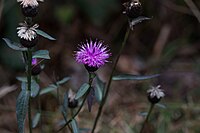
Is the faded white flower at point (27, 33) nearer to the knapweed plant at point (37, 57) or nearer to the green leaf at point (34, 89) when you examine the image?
the knapweed plant at point (37, 57)

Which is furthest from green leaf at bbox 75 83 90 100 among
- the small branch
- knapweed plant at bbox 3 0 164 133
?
the small branch

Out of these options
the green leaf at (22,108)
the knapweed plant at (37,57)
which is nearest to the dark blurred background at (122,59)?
the knapweed plant at (37,57)

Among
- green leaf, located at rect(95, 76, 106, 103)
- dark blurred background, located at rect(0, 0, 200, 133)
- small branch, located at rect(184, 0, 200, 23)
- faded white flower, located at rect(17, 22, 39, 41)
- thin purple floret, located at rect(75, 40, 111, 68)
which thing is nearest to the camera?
faded white flower, located at rect(17, 22, 39, 41)

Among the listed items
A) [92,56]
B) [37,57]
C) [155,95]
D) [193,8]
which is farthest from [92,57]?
[193,8]

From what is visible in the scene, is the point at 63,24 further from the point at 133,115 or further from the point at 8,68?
the point at 133,115

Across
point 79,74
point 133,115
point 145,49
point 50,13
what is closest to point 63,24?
point 50,13

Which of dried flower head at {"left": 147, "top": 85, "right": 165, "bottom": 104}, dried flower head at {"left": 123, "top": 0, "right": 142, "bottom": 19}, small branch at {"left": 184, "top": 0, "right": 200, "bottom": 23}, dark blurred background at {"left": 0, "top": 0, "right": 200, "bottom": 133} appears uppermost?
dried flower head at {"left": 123, "top": 0, "right": 142, "bottom": 19}

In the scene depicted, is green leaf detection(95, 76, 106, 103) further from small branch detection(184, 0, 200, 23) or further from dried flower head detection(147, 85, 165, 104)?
small branch detection(184, 0, 200, 23)

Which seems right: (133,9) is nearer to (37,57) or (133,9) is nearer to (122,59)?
(37,57)
